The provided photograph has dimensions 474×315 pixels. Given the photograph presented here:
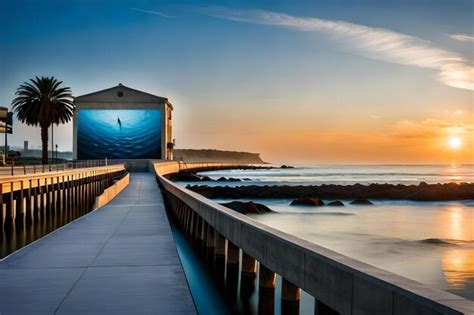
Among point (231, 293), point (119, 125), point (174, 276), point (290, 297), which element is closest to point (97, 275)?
point (174, 276)

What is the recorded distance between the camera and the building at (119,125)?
320ft

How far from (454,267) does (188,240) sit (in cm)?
1028

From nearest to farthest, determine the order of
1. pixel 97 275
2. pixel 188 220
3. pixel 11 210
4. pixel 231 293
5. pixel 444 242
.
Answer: pixel 97 275 → pixel 231 293 → pixel 188 220 → pixel 11 210 → pixel 444 242

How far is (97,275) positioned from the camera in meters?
10.4

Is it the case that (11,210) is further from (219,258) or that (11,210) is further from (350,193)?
(350,193)

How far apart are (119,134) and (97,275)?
298 feet

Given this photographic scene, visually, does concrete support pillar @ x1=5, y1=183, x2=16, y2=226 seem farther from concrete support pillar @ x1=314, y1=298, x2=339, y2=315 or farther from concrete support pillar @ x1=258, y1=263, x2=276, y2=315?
concrete support pillar @ x1=314, y1=298, x2=339, y2=315

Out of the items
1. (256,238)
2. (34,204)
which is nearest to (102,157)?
(34,204)

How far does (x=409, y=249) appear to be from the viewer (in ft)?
87.9

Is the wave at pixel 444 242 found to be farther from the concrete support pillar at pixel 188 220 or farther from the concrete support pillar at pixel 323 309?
the concrete support pillar at pixel 323 309

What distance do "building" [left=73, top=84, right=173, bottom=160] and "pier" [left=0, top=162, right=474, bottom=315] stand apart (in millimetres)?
82488

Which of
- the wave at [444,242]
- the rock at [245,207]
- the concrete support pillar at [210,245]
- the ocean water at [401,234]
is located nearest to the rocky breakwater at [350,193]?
the ocean water at [401,234]

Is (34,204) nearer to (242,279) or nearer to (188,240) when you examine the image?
(188,240)

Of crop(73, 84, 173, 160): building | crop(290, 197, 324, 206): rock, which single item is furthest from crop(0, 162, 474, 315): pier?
crop(73, 84, 173, 160): building
